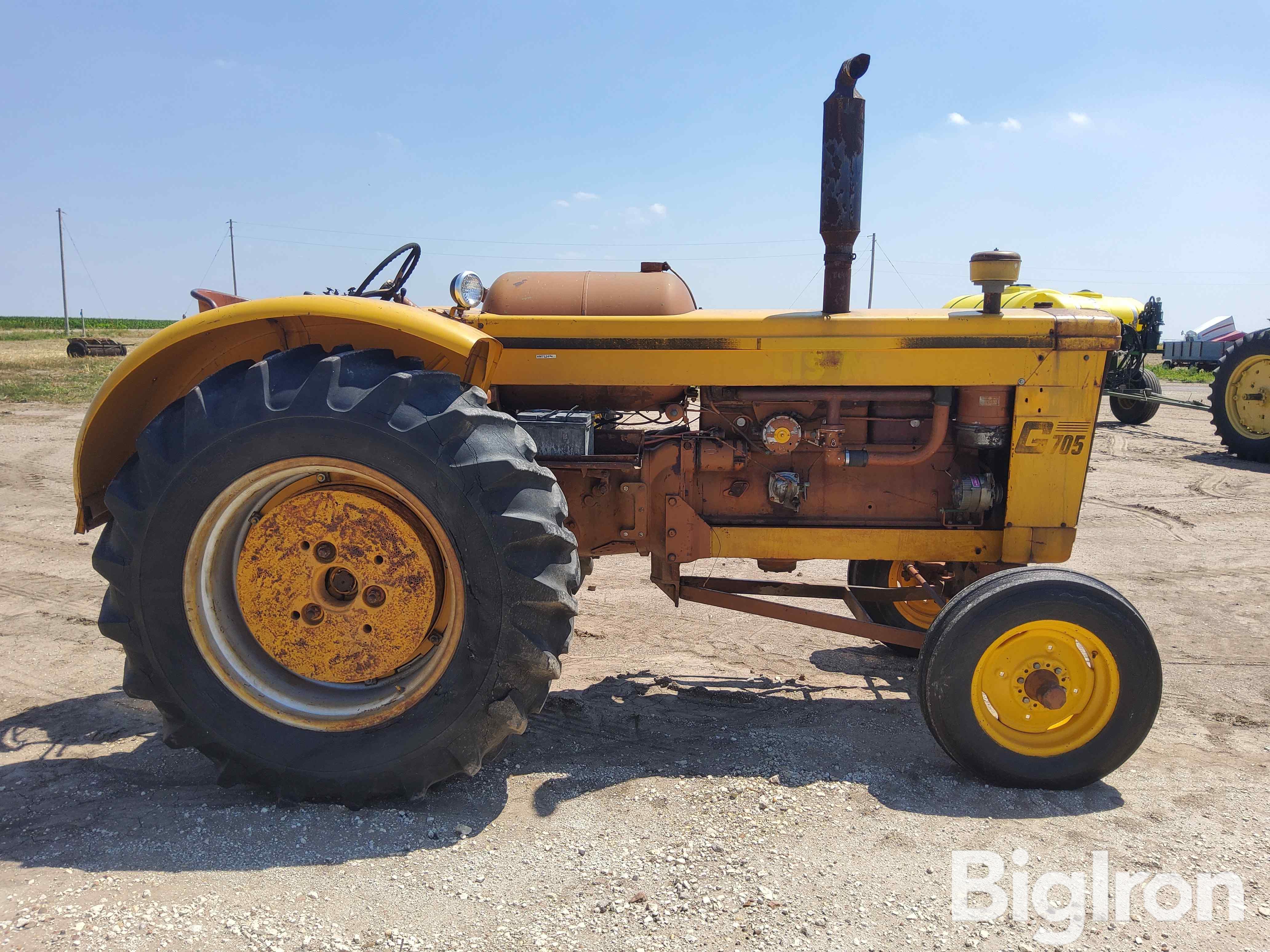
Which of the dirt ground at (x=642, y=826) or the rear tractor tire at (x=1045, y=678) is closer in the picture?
the dirt ground at (x=642, y=826)

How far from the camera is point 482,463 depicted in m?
2.67

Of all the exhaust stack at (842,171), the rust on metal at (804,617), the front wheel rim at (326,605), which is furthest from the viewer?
the rust on metal at (804,617)

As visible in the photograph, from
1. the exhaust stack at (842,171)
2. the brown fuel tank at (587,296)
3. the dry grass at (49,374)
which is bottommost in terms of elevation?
the dry grass at (49,374)

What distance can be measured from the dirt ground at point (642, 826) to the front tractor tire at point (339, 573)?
0.26 metres

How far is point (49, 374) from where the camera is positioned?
17719mm

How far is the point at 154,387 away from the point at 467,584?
153cm

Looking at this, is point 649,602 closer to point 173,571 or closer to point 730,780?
point 730,780

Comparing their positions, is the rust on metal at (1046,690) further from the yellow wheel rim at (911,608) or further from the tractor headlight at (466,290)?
the tractor headlight at (466,290)

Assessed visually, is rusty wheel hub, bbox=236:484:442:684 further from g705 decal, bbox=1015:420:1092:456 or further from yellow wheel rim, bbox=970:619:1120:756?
g705 decal, bbox=1015:420:1092:456

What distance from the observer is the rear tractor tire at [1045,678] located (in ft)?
9.80

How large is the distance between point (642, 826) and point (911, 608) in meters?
2.33

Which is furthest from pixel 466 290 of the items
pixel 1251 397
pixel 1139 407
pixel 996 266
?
pixel 1139 407

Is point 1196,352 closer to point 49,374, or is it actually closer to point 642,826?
point 642,826

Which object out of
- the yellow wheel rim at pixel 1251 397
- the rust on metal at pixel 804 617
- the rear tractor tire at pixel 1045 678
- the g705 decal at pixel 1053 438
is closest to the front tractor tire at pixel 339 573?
the rust on metal at pixel 804 617
